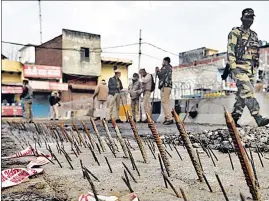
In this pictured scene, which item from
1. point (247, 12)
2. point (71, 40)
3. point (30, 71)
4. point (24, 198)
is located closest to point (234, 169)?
point (24, 198)

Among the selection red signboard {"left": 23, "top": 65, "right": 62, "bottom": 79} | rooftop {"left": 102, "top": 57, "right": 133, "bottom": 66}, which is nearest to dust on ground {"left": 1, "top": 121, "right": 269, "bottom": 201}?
red signboard {"left": 23, "top": 65, "right": 62, "bottom": 79}

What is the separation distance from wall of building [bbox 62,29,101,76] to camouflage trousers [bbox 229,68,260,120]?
83.3 ft

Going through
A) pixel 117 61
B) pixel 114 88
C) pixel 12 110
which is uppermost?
pixel 117 61

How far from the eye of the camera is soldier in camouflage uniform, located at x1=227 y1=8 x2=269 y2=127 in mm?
6188

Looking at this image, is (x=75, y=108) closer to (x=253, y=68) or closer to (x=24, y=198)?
(x=253, y=68)

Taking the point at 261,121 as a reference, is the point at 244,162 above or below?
above

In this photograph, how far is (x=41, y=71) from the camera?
1126 inches

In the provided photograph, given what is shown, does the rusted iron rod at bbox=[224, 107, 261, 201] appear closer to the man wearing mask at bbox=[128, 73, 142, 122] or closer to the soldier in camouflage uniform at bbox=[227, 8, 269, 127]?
the soldier in camouflage uniform at bbox=[227, 8, 269, 127]

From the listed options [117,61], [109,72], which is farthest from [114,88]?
[117,61]

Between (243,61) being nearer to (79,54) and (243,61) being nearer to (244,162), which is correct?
(244,162)

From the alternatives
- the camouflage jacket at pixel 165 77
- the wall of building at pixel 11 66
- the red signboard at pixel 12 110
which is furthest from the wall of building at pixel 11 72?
the camouflage jacket at pixel 165 77

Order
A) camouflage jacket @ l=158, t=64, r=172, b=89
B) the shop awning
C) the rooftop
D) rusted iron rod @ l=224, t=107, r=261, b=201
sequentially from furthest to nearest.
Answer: the rooftop
the shop awning
camouflage jacket @ l=158, t=64, r=172, b=89
rusted iron rod @ l=224, t=107, r=261, b=201

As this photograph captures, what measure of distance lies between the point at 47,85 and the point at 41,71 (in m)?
1.26

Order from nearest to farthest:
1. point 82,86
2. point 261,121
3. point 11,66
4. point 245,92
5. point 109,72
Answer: point 261,121 → point 245,92 → point 11,66 → point 82,86 → point 109,72
